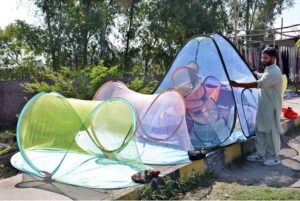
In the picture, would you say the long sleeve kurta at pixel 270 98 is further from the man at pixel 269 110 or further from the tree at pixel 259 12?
the tree at pixel 259 12

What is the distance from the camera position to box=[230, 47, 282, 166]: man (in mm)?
6352

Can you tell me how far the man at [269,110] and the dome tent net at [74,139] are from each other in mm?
2272

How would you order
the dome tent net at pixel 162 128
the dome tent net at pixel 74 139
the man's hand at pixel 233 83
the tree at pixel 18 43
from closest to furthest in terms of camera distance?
the dome tent net at pixel 74 139 → the dome tent net at pixel 162 128 → the man's hand at pixel 233 83 → the tree at pixel 18 43

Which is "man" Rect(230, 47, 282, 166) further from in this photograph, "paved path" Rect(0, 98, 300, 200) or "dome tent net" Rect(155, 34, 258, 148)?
"dome tent net" Rect(155, 34, 258, 148)

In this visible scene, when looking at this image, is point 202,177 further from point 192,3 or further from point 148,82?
point 192,3

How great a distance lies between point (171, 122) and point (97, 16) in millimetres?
10144

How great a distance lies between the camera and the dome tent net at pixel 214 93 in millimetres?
6938

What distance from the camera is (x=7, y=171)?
611 cm

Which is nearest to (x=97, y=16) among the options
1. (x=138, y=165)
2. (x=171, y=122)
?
(x=171, y=122)

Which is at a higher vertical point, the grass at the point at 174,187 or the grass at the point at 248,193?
the grass at the point at 174,187

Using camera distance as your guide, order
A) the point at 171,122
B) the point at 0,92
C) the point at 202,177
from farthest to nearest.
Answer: the point at 0,92 < the point at 171,122 < the point at 202,177

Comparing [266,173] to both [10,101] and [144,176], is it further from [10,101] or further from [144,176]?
[10,101]

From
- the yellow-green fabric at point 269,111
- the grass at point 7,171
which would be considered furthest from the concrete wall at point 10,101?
the yellow-green fabric at point 269,111

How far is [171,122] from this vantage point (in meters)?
6.53
